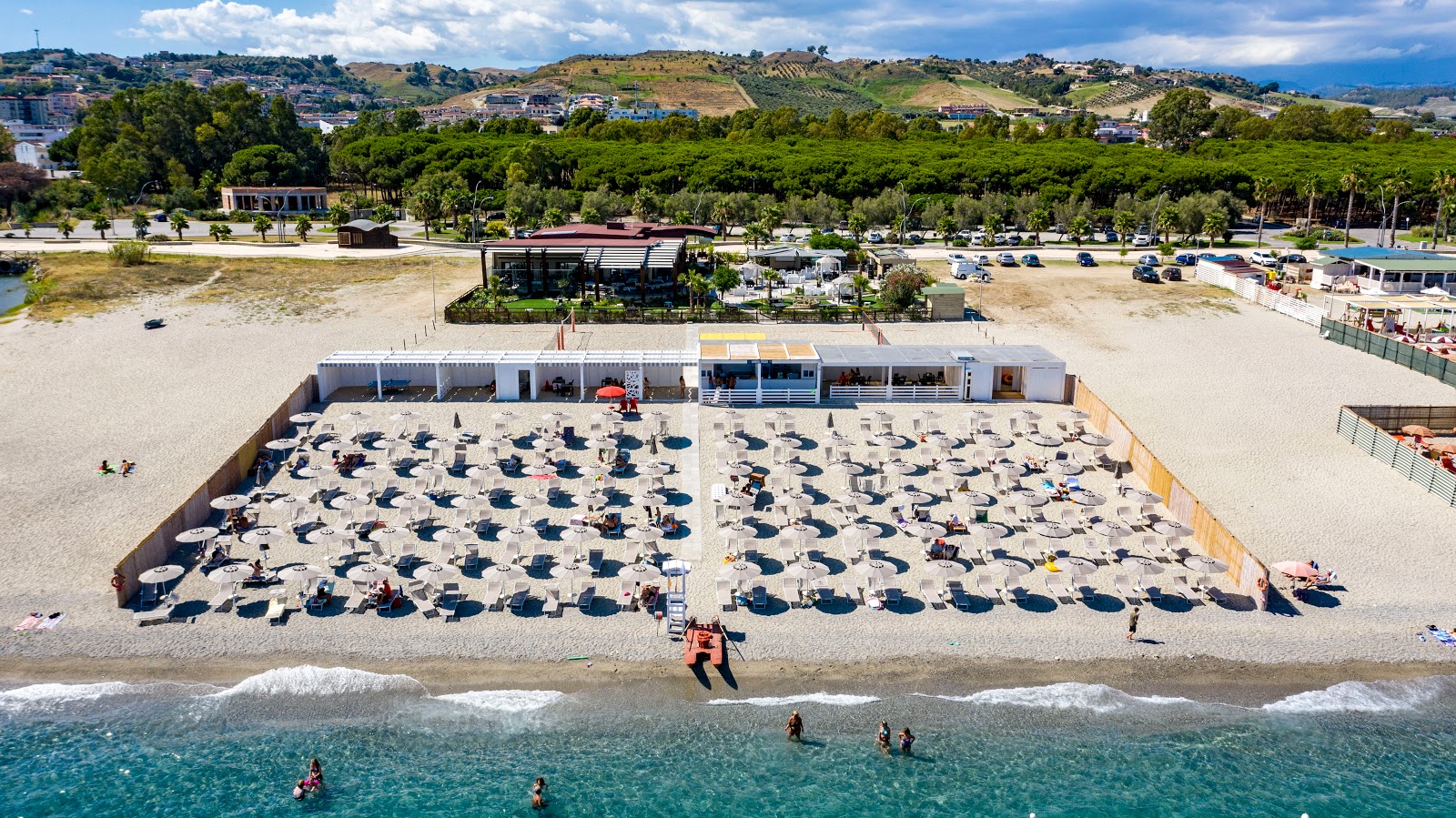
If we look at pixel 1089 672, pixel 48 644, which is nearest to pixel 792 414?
pixel 1089 672

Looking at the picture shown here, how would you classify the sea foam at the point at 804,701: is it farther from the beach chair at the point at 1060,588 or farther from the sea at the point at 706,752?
the beach chair at the point at 1060,588

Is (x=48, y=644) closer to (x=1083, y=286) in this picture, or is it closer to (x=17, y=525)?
(x=17, y=525)

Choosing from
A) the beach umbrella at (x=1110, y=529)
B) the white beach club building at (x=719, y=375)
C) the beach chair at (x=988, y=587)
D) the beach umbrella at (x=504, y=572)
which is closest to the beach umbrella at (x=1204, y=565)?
the beach umbrella at (x=1110, y=529)

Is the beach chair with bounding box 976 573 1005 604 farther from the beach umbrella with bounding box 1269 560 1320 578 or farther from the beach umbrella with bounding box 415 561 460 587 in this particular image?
the beach umbrella with bounding box 415 561 460 587

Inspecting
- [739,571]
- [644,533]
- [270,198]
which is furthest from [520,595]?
[270,198]

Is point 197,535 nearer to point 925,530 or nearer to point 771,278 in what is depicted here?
point 925,530

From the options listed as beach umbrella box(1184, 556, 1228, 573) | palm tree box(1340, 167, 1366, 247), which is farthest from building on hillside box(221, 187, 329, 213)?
beach umbrella box(1184, 556, 1228, 573)
